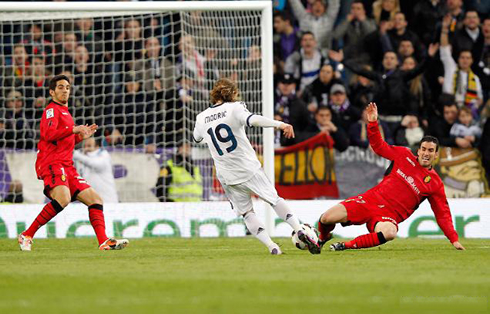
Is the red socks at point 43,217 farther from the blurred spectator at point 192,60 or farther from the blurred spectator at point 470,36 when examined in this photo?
the blurred spectator at point 470,36

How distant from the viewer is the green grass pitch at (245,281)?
6.13 m

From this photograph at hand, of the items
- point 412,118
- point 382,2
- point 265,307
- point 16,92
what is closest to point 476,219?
point 412,118

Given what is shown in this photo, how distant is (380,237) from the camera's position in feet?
35.6

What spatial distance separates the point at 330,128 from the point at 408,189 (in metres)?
6.39

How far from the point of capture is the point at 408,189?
11391 millimetres

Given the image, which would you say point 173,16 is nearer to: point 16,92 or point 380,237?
point 16,92

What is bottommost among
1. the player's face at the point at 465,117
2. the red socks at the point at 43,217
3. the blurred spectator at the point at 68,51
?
the red socks at the point at 43,217

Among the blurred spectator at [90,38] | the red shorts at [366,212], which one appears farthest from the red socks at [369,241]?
the blurred spectator at [90,38]

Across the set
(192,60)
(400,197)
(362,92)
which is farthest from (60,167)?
(362,92)

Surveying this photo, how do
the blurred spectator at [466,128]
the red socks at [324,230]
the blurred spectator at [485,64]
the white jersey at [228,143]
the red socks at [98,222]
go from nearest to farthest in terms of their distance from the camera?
the white jersey at [228,143] < the red socks at [324,230] < the red socks at [98,222] < the blurred spectator at [466,128] < the blurred spectator at [485,64]

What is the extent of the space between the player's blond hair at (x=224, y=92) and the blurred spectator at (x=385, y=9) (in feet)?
29.6

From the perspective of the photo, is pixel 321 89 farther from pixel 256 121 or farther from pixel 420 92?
pixel 256 121

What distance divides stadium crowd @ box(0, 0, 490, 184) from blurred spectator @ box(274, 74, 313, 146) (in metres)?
0.02

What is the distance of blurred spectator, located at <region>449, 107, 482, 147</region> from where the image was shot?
17906 mm
